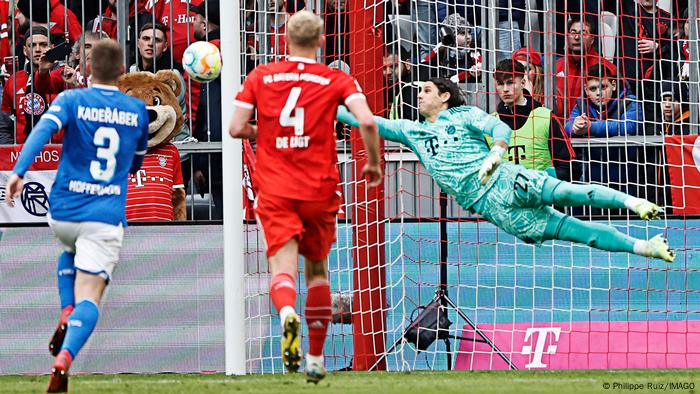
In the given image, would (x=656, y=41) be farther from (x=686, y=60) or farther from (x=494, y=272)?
(x=494, y=272)

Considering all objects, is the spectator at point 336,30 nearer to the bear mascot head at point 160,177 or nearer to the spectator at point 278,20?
the spectator at point 278,20

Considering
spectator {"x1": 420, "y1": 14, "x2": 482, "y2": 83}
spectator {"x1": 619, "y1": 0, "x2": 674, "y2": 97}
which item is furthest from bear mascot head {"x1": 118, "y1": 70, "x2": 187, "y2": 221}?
spectator {"x1": 619, "y1": 0, "x2": 674, "y2": 97}

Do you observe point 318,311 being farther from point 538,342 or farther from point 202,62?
point 538,342

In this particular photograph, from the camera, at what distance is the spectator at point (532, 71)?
11250mm

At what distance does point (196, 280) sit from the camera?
1118 cm

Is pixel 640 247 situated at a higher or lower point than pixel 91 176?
lower

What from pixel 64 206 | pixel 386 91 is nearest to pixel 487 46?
pixel 386 91

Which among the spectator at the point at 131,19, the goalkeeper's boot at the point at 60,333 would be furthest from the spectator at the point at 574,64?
the goalkeeper's boot at the point at 60,333

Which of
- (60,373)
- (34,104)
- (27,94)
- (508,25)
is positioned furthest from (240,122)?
(27,94)

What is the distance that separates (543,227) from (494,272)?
112 centimetres

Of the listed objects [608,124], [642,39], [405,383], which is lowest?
[405,383]

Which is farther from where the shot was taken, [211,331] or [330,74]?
[211,331]

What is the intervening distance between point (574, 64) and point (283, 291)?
5161 millimetres

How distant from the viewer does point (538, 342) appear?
1090 cm
